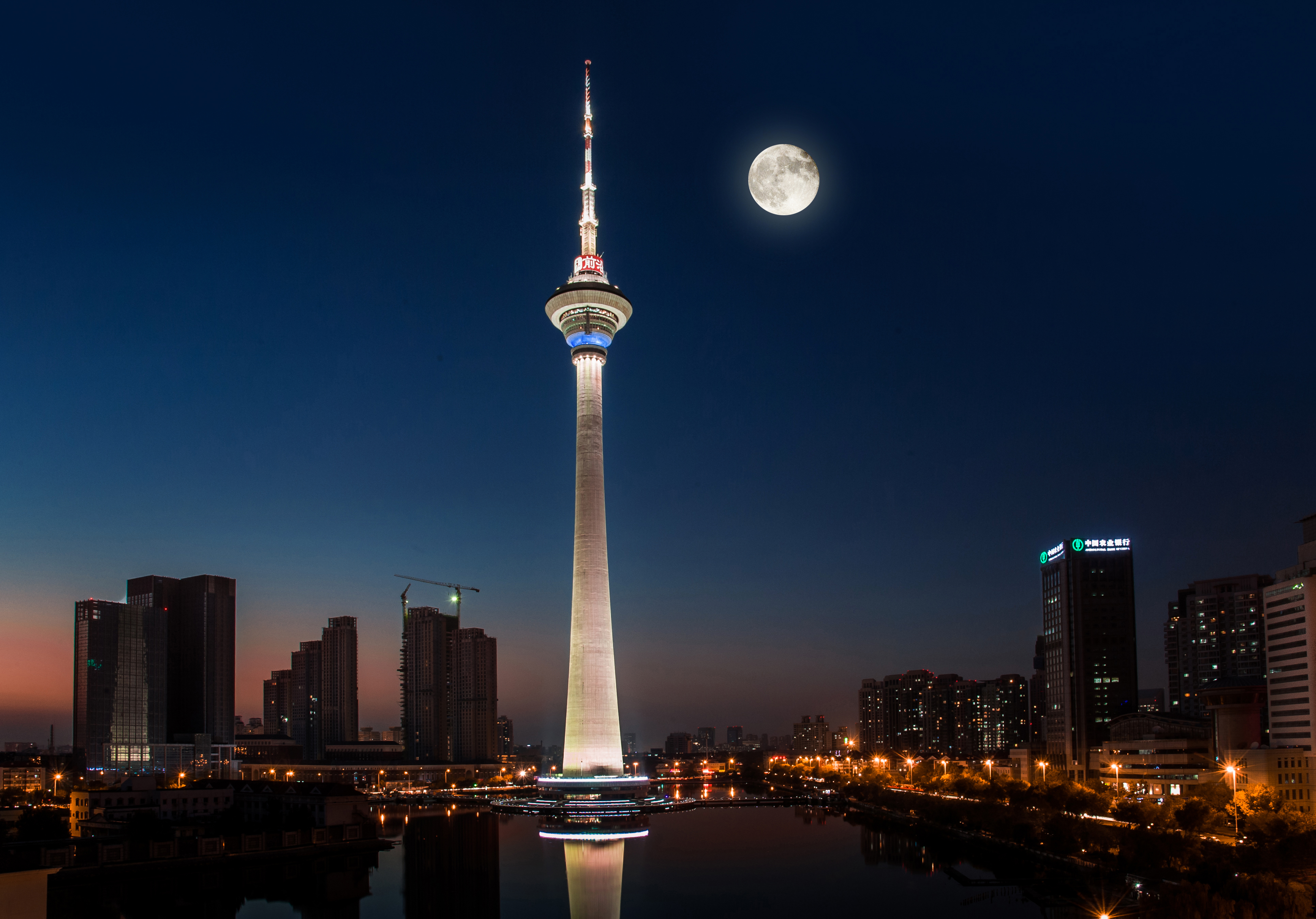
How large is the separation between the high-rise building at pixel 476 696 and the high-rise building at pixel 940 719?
5912cm

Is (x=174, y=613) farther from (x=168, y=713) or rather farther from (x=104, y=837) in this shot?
(x=104, y=837)

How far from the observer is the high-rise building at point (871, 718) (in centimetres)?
16600

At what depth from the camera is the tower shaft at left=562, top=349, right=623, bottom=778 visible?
70562 millimetres

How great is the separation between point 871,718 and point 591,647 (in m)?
111

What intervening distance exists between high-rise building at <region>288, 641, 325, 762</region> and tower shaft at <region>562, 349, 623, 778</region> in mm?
93390

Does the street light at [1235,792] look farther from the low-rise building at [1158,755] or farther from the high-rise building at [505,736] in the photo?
the high-rise building at [505,736]

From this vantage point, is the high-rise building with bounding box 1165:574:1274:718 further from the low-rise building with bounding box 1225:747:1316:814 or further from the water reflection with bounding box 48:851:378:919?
the water reflection with bounding box 48:851:378:919

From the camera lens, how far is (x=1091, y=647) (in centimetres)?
8819

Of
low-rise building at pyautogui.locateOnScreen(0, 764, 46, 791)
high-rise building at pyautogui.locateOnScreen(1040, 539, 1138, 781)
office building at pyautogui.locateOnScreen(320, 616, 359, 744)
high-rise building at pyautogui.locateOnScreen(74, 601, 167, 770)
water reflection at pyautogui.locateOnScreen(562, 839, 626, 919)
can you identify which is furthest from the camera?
office building at pyautogui.locateOnScreen(320, 616, 359, 744)

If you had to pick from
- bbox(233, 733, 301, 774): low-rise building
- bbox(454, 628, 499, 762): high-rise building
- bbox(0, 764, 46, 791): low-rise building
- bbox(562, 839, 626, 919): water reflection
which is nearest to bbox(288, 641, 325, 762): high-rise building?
bbox(233, 733, 301, 774): low-rise building

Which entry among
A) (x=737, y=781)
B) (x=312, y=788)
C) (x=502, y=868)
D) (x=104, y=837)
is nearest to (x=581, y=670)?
(x=312, y=788)

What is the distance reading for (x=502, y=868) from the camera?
4425cm

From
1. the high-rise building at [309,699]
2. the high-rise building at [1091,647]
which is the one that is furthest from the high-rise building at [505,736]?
the high-rise building at [1091,647]

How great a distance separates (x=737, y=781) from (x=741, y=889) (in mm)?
88934
